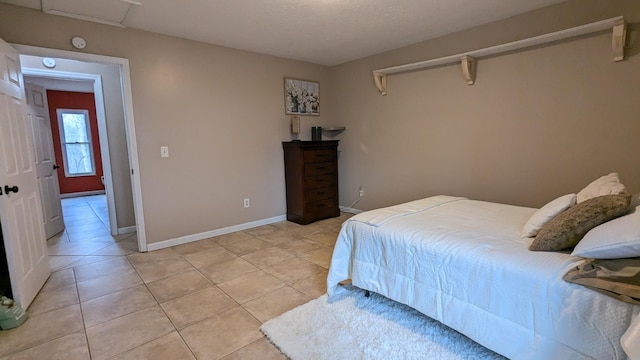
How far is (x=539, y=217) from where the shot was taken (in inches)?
67.3

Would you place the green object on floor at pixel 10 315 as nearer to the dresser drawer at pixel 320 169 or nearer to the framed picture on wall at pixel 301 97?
the dresser drawer at pixel 320 169

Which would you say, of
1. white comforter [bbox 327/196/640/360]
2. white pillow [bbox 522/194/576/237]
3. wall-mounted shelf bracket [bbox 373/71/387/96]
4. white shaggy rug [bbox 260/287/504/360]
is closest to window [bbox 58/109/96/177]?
wall-mounted shelf bracket [bbox 373/71/387/96]

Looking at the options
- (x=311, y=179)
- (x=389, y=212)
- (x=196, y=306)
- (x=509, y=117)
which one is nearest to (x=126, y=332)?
(x=196, y=306)

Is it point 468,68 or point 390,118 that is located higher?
point 468,68

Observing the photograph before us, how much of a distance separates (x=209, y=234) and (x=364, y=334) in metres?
2.59

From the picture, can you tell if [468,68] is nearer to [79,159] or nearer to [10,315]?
[10,315]

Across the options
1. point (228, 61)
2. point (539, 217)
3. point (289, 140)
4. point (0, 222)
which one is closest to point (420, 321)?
point (539, 217)

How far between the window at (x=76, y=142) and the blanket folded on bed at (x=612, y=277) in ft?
28.2

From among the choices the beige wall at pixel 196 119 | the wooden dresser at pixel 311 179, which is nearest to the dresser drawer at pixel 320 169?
the wooden dresser at pixel 311 179

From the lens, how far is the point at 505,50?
2.94m

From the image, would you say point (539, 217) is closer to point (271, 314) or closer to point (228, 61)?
point (271, 314)

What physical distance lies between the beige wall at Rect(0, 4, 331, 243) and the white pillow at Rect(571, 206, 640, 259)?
3472 millimetres

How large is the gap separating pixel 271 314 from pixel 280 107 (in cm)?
296

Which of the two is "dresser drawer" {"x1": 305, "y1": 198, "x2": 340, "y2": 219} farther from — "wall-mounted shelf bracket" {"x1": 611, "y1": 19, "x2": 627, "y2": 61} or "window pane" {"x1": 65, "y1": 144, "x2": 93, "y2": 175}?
"window pane" {"x1": 65, "y1": 144, "x2": 93, "y2": 175}
